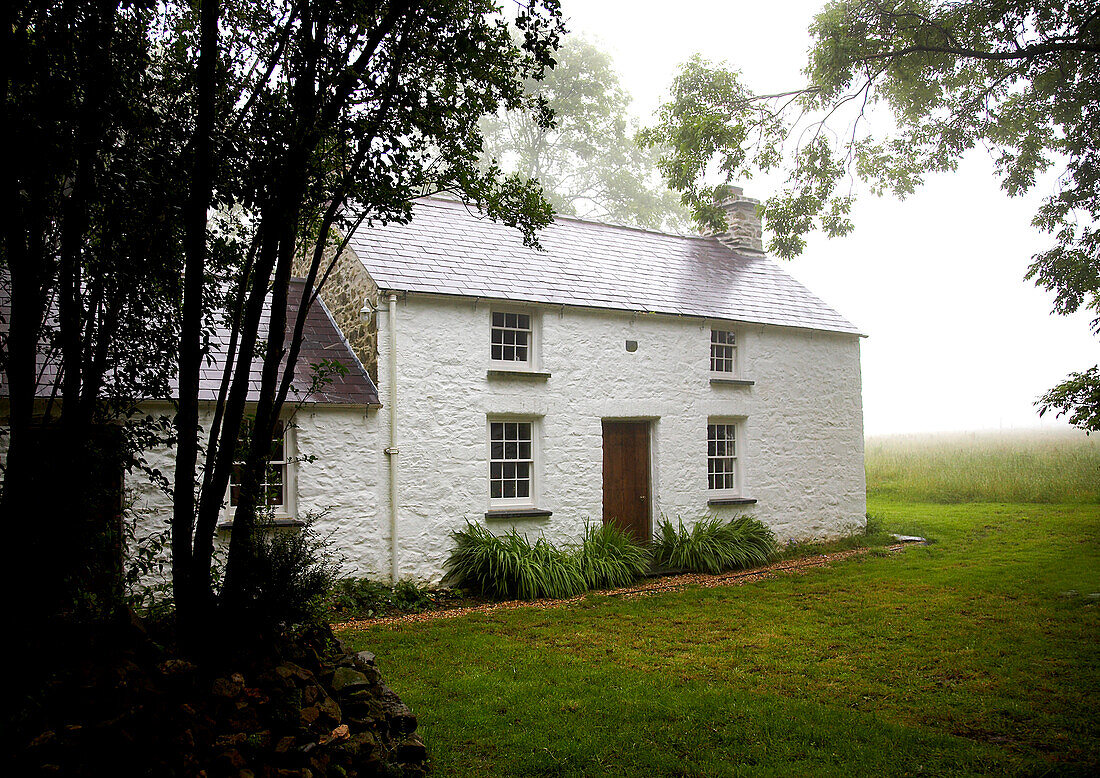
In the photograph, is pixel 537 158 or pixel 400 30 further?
pixel 537 158

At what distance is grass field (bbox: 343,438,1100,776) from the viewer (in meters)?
5.23

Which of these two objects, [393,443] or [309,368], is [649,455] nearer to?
[393,443]

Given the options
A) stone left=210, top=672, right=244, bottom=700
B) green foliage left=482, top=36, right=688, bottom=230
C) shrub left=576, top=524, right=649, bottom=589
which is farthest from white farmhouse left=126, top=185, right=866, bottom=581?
green foliage left=482, top=36, right=688, bottom=230

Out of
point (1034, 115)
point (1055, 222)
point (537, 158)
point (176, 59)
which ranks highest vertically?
point (537, 158)

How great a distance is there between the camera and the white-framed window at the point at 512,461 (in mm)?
12555

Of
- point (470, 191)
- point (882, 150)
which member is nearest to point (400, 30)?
point (470, 191)

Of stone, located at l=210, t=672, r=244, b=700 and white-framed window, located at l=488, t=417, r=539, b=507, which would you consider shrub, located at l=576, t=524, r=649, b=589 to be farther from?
stone, located at l=210, t=672, r=244, b=700

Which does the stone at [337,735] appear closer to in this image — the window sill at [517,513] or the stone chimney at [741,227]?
the window sill at [517,513]

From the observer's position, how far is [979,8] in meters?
11.7

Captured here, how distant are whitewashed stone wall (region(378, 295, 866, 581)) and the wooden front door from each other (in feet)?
0.74

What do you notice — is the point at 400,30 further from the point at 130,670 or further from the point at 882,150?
the point at 882,150

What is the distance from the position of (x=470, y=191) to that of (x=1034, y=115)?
1305cm

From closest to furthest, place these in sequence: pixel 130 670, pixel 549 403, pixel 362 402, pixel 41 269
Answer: pixel 130 670 < pixel 41 269 < pixel 362 402 < pixel 549 403

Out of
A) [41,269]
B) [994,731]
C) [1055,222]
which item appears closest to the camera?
[41,269]
